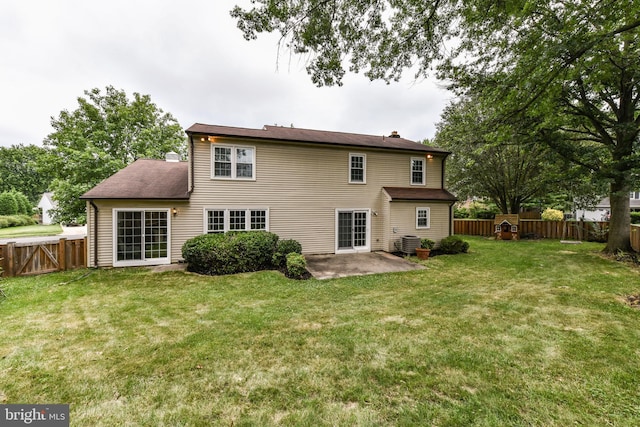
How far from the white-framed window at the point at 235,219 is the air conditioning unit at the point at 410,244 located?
6201 millimetres

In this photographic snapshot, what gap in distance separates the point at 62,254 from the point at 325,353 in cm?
982

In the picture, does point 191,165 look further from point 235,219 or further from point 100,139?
point 100,139

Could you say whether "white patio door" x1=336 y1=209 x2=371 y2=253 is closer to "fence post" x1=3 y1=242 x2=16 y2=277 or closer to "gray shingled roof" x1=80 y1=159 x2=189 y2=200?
"gray shingled roof" x1=80 y1=159 x2=189 y2=200

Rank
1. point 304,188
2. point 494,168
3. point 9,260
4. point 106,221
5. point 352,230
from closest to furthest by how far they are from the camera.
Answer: point 9,260 < point 106,221 < point 304,188 < point 352,230 < point 494,168

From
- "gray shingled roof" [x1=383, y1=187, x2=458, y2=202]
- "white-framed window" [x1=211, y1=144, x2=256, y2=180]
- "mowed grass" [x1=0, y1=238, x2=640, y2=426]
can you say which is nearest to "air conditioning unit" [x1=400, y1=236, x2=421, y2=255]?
"gray shingled roof" [x1=383, y1=187, x2=458, y2=202]

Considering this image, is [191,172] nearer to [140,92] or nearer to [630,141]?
[140,92]

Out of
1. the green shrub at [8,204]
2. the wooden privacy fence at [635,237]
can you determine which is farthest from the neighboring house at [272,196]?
the green shrub at [8,204]

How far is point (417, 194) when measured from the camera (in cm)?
1194

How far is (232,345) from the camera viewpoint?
3748 mm

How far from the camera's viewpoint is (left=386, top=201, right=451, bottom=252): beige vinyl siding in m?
11.5

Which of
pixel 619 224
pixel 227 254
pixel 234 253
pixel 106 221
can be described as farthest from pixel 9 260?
pixel 619 224

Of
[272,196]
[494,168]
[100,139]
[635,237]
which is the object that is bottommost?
[635,237]

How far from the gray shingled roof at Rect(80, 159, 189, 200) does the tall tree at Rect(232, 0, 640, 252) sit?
653 centimetres

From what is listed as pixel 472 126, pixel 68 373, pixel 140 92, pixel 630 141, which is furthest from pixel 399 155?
pixel 140 92
